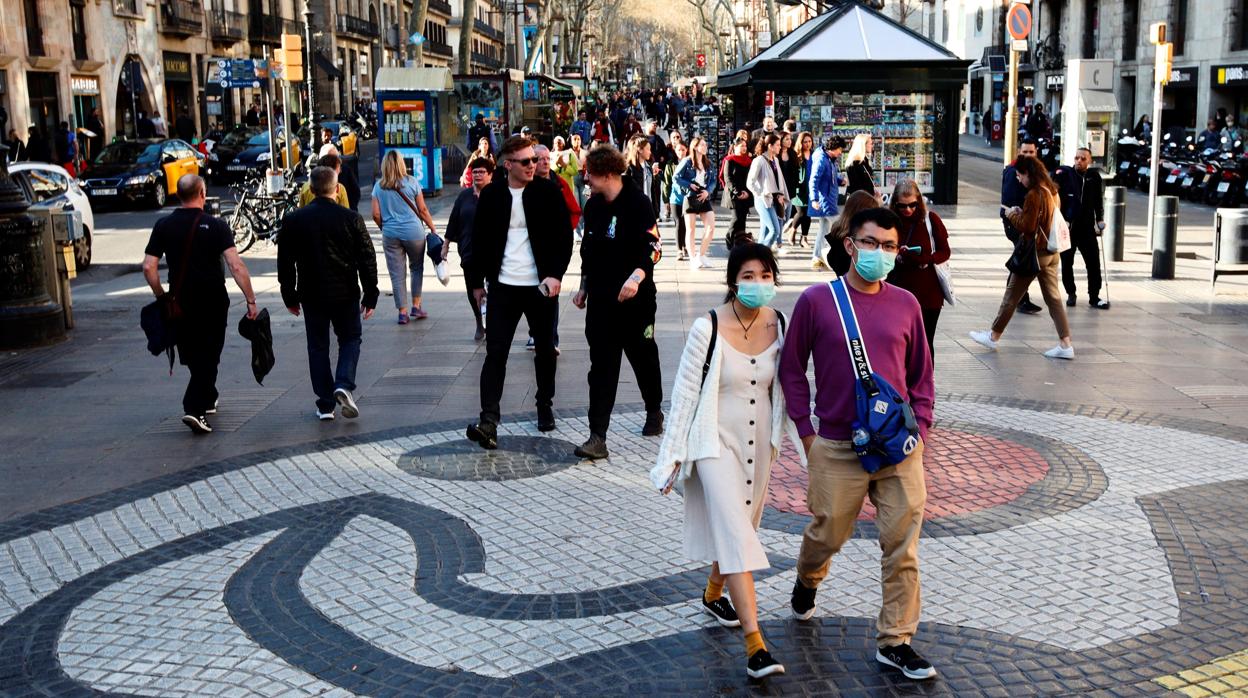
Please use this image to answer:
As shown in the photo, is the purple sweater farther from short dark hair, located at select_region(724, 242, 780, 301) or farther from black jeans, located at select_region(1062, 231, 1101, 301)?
black jeans, located at select_region(1062, 231, 1101, 301)

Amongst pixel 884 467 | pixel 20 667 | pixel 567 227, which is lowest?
pixel 20 667

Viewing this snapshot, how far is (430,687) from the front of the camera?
15.3 feet

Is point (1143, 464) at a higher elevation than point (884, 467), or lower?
lower

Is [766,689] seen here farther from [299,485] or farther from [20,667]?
[299,485]

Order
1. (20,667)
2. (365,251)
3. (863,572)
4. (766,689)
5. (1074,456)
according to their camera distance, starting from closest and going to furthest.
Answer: (766,689) → (20,667) → (863,572) → (1074,456) → (365,251)

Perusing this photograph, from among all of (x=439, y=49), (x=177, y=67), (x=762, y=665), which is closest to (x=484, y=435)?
(x=762, y=665)

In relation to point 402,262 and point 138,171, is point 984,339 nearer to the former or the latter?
point 402,262

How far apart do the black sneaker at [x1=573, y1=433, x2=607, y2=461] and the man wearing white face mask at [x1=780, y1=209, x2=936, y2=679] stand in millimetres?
2990

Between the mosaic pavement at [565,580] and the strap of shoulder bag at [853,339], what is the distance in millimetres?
1091

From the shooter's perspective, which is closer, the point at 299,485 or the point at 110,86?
the point at 299,485

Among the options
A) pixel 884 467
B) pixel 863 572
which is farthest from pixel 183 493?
pixel 884 467

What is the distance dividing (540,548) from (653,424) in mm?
2260

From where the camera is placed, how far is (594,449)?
762cm

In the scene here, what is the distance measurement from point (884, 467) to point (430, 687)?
70.6 inches
